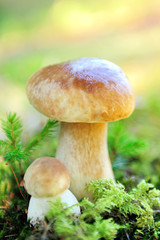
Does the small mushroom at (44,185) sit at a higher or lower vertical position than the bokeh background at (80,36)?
lower

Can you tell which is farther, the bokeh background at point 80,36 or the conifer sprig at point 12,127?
the bokeh background at point 80,36

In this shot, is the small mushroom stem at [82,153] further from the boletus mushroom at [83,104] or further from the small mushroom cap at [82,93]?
the small mushroom cap at [82,93]

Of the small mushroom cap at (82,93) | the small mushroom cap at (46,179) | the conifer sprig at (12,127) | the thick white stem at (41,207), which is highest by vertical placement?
the small mushroom cap at (82,93)

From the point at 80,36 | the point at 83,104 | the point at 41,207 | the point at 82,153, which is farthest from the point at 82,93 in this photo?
the point at 80,36

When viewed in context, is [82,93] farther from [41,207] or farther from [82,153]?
[41,207]

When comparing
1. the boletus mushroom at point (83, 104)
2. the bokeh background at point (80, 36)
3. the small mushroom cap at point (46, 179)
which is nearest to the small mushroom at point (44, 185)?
the small mushroom cap at point (46, 179)

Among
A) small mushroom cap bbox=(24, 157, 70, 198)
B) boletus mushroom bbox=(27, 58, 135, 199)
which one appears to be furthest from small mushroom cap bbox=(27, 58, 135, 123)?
small mushroom cap bbox=(24, 157, 70, 198)
